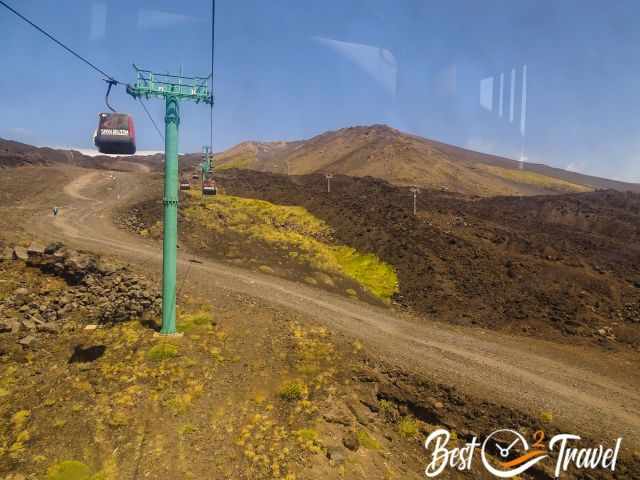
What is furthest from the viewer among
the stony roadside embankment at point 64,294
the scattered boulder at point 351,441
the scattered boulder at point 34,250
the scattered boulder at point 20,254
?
the scattered boulder at point 34,250

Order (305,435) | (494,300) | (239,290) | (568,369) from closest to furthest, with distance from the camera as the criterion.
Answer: (305,435) → (568,369) → (239,290) → (494,300)

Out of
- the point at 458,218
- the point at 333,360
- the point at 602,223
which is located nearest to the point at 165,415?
the point at 333,360

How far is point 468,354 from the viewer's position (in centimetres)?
1759

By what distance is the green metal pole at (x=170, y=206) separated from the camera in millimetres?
13711

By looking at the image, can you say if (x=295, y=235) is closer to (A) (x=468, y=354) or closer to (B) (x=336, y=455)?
(A) (x=468, y=354)

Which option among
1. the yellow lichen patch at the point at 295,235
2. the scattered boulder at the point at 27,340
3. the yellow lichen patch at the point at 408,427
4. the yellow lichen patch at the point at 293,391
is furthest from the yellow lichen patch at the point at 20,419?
the yellow lichen patch at the point at 295,235

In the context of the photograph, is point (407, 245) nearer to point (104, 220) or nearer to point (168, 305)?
point (168, 305)

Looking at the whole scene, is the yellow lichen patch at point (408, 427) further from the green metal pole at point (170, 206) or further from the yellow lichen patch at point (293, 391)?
the green metal pole at point (170, 206)

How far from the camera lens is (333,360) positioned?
49.8 ft

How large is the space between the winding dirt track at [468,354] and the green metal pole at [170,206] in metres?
5.41

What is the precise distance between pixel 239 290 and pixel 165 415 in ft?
36.1

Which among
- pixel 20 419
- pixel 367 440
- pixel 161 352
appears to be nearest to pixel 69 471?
pixel 20 419

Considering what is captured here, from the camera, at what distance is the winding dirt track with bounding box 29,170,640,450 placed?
13.3 meters

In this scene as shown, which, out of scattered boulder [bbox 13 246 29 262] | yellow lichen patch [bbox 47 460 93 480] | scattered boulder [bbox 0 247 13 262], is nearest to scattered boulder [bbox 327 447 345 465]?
yellow lichen patch [bbox 47 460 93 480]
